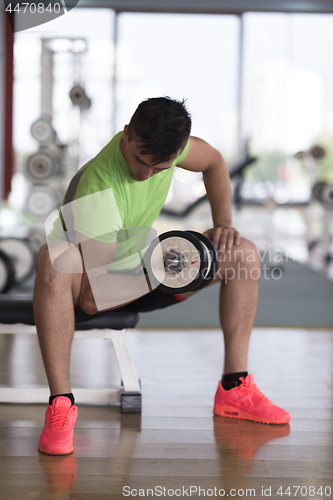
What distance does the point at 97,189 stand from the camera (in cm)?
110

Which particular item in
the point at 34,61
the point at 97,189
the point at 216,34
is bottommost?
the point at 97,189

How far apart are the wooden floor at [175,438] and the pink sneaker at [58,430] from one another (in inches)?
0.8

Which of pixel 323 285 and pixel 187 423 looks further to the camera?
pixel 323 285

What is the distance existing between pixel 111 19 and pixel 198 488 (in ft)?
20.5

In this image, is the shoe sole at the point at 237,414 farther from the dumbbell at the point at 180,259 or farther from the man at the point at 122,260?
the dumbbell at the point at 180,259

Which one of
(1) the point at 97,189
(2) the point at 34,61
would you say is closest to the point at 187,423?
(1) the point at 97,189

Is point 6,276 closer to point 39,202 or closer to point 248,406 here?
point 39,202

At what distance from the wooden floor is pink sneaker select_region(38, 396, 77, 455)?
19 mm

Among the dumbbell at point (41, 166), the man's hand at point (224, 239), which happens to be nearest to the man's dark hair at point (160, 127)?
the man's hand at point (224, 239)

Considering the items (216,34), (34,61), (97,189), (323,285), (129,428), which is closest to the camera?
(97,189)

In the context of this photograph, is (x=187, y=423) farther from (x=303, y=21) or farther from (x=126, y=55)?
(x=303, y=21)

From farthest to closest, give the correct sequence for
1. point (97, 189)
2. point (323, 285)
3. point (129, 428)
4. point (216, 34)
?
point (216, 34)
point (323, 285)
point (129, 428)
point (97, 189)

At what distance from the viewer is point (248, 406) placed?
1.30 metres

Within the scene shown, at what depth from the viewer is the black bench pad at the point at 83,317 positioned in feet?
4.21
